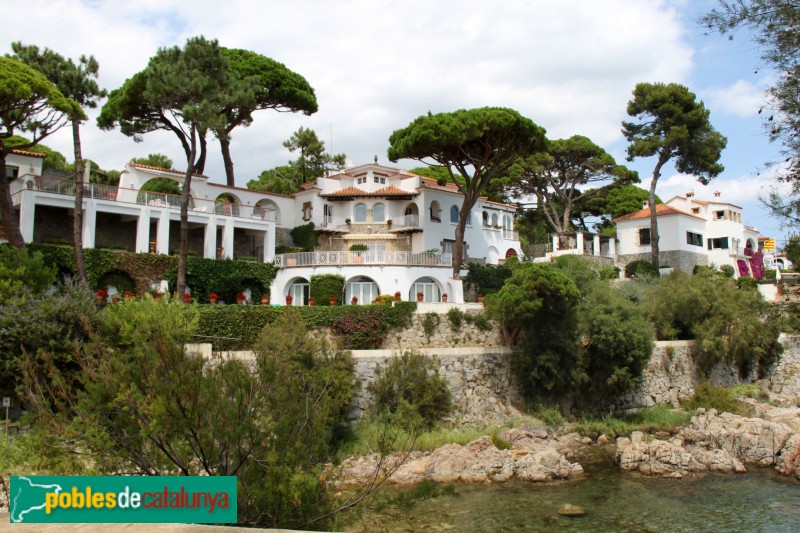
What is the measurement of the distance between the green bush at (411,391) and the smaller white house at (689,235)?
3177cm

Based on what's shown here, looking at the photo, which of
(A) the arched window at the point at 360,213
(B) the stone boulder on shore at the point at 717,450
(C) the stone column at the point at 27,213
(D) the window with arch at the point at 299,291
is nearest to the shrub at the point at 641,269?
(B) the stone boulder on shore at the point at 717,450

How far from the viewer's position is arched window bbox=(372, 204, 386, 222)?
138 ft

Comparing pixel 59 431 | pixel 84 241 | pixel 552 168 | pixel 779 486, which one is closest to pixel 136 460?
pixel 59 431

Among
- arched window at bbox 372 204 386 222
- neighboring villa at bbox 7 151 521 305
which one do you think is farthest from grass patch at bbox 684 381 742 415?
arched window at bbox 372 204 386 222

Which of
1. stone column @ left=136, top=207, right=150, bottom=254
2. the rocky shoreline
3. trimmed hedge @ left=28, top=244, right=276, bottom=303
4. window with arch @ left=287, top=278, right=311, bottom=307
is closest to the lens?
the rocky shoreline

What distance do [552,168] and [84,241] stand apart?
119 ft

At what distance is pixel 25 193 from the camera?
97.1 feet

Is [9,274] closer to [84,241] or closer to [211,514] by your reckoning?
[84,241]

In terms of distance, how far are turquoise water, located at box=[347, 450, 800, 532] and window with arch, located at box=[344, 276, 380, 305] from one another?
16.0 meters

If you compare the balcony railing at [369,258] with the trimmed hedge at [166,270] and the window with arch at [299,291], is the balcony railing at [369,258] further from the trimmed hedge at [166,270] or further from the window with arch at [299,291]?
the trimmed hedge at [166,270]

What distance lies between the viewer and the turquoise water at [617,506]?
16.1 m

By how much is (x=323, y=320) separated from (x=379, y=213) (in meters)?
16.4

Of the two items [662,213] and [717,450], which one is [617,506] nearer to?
[717,450]

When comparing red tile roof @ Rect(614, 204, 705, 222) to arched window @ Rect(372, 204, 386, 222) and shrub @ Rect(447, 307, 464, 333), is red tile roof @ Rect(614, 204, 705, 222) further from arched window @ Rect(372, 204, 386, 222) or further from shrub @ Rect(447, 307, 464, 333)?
shrub @ Rect(447, 307, 464, 333)
